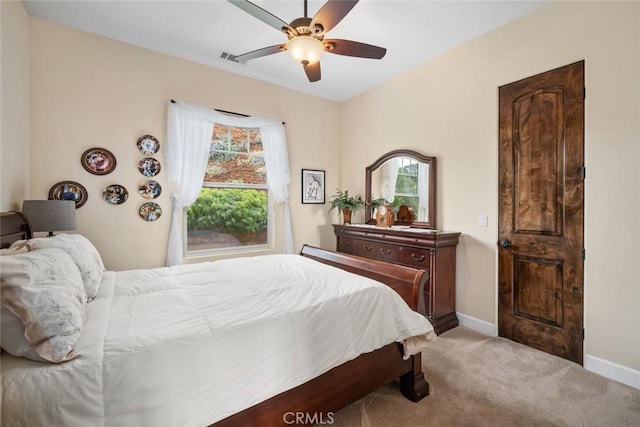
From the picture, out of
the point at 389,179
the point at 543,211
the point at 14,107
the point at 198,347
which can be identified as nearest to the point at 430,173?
the point at 389,179

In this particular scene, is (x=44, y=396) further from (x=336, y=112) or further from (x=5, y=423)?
(x=336, y=112)

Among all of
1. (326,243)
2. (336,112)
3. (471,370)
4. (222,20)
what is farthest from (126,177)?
(471,370)

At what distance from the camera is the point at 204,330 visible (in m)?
1.26

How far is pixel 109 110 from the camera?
2.94 metres

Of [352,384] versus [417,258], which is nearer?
[352,384]

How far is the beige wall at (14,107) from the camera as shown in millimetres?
2033

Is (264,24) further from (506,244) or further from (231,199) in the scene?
(506,244)

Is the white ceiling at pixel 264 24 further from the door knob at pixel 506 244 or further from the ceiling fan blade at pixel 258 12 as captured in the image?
the door knob at pixel 506 244

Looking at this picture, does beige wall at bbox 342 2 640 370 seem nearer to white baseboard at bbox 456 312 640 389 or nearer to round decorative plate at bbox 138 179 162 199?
white baseboard at bbox 456 312 640 389

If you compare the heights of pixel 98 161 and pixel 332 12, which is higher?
pixel 332 12

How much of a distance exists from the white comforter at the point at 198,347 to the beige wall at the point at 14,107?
3.89ft

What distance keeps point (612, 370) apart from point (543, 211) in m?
1.29

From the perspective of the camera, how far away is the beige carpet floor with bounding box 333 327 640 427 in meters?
1.72

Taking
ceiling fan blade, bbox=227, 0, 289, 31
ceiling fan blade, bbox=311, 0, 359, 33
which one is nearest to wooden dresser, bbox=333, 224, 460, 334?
ceiling fan blade, bbox=311, 0, 359, 33
